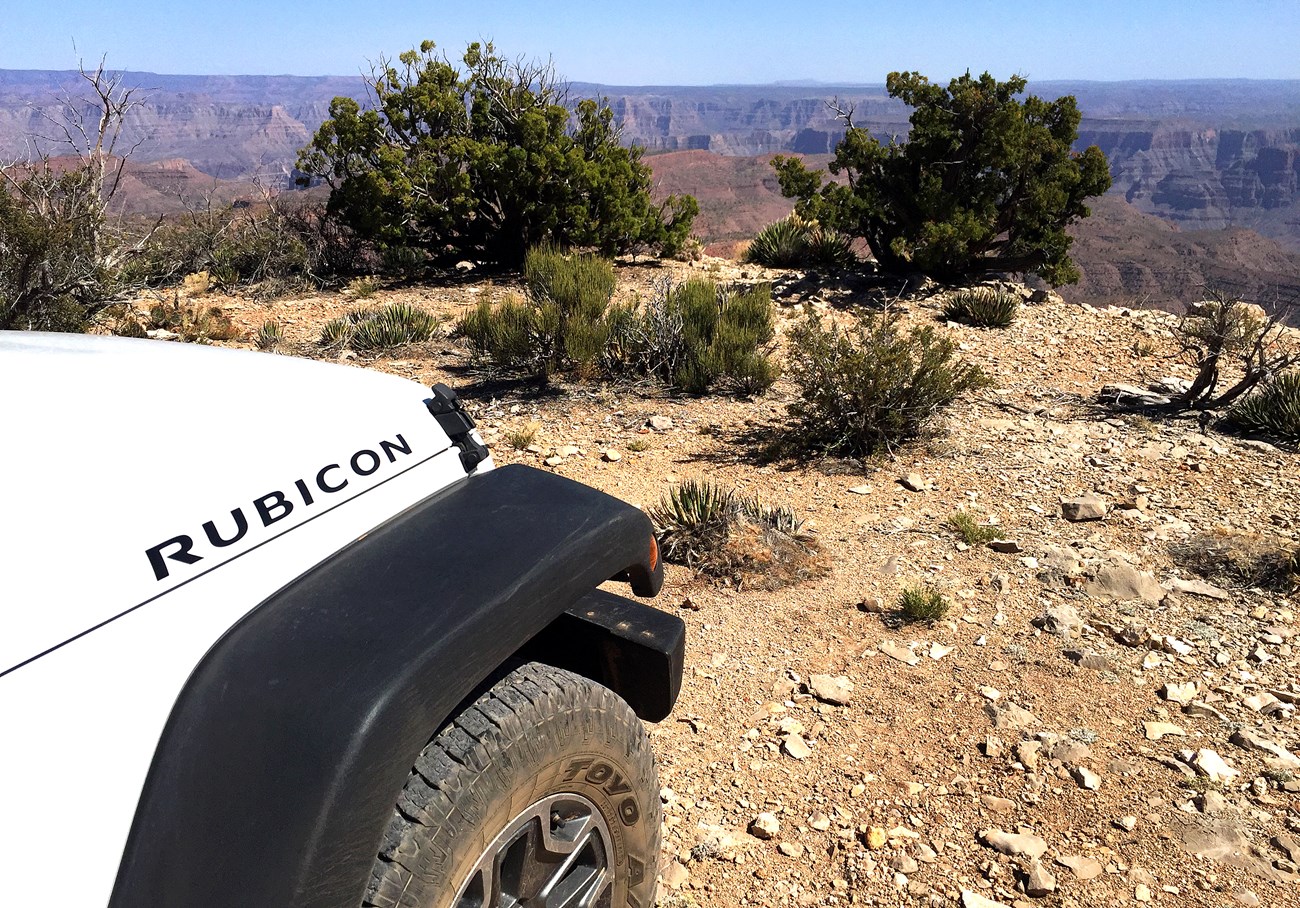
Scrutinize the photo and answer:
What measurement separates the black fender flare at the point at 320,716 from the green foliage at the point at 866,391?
4.50 metres

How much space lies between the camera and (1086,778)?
2949 mm

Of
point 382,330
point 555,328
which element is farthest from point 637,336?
point 382,330

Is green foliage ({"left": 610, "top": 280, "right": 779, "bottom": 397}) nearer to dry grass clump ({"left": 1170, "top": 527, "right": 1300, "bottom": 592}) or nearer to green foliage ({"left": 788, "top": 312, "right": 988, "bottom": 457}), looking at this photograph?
green foliage ({"left": 788, "top": 312, "right": 988, "bottom": 457})

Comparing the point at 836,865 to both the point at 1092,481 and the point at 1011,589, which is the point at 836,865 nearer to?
the point at 1011,589

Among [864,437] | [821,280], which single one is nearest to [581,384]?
[864,437]

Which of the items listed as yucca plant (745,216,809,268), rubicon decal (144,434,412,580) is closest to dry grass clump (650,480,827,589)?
rubicon decal (144,434,412,580)

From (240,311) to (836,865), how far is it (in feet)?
31.3

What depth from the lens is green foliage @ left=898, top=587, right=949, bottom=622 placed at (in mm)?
3928

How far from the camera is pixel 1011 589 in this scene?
4199mm

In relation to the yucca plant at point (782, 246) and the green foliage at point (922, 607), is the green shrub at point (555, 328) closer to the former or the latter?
the green foliage at point (922, 607)

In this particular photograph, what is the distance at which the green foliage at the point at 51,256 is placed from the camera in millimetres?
7922

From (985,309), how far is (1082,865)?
7.28 m

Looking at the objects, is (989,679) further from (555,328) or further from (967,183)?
(967,183)

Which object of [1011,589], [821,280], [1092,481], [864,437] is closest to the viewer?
[1011,589]
